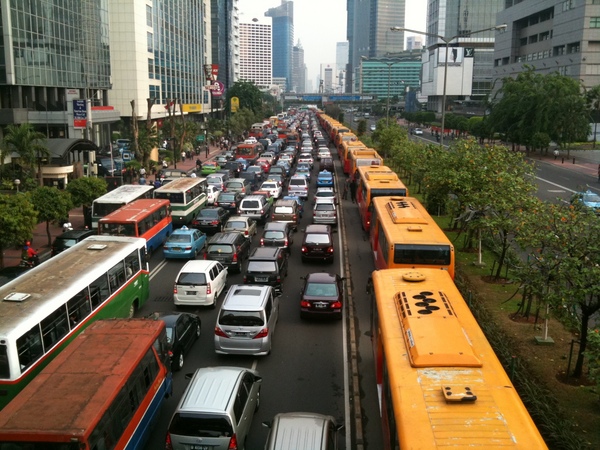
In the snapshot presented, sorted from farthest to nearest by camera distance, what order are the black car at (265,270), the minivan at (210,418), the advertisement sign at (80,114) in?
the advertisement sign at (80,114) < the black car at (265,270) < the minivan at (210,418)

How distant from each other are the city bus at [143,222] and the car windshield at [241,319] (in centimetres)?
997

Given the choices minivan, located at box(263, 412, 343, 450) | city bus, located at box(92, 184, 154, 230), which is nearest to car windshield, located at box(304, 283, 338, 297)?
minivan, located at box(263, 412, 343, 450)

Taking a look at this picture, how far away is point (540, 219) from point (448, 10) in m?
163

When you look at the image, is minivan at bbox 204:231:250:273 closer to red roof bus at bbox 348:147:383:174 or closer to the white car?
the white car

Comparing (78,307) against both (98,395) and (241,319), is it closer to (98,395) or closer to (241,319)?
(241,319)

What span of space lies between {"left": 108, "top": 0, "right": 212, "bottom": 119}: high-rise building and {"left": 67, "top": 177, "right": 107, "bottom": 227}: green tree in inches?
1471

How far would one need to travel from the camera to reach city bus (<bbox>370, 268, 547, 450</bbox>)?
24.8 ft

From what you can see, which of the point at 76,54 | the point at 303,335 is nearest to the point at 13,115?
the point at 76,54

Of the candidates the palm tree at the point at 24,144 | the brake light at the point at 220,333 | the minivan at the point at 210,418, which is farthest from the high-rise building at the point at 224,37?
the minivan at the point at 210,418

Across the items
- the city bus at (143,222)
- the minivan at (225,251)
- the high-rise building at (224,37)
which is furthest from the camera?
the high-rise building at (224,37)

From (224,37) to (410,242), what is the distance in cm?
13989

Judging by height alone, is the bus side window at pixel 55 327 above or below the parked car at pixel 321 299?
above

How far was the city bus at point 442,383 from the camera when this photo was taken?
→ 7.55 metres

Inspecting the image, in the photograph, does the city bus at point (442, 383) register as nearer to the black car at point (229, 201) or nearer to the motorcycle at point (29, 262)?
the motorcycle at point (29, 262)
